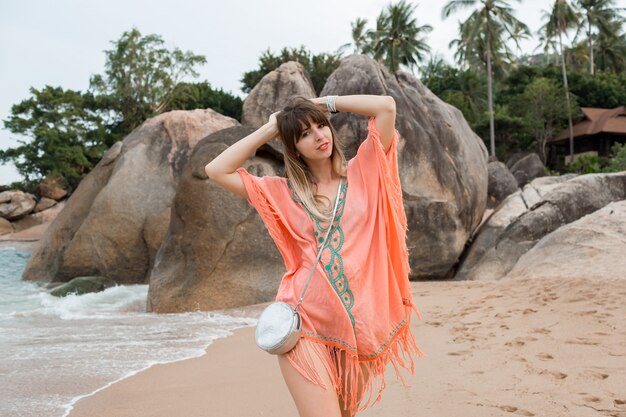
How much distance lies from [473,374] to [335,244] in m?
1.97

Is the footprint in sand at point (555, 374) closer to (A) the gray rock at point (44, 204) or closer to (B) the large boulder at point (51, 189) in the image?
(B) the large boulder at point (51, 189)

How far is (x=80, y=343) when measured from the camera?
5.71 m

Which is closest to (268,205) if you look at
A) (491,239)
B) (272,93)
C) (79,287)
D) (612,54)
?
(491,239)

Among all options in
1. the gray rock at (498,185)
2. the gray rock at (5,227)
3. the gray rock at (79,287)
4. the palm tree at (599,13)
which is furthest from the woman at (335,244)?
the palm tree at (599,13)

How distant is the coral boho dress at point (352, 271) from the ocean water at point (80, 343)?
2.07m

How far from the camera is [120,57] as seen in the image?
3170 cm

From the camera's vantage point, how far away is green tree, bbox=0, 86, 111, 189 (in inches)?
1134

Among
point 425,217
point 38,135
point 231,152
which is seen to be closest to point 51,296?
point 425,217

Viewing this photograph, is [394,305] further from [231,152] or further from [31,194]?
[31,194]

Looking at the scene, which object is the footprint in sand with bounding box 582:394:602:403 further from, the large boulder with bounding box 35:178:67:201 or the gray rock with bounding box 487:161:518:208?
the large boulder with bounding box 35:178:67:201

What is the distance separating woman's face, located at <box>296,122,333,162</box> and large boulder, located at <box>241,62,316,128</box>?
A: 1077cm

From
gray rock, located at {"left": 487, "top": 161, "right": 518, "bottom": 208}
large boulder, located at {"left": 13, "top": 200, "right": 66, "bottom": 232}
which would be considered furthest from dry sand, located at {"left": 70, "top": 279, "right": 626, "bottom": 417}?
large boulder, located at {"left": 13, "top": 200, "right": 66, "bottom": 232}

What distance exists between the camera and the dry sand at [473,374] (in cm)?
317

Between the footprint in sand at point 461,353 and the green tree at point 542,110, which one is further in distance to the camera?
the green tree at point 542,110
